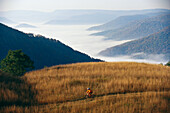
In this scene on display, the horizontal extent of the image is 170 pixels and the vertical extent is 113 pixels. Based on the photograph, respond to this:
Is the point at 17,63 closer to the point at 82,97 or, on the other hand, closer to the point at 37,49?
the point at 82,97

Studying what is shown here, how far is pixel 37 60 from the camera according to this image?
150 meters

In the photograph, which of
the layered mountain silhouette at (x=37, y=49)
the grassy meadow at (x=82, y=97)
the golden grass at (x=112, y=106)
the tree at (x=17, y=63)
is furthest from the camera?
the layered mountain silhouette at (x=37, y=49)

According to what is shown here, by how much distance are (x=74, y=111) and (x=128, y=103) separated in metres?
3.06

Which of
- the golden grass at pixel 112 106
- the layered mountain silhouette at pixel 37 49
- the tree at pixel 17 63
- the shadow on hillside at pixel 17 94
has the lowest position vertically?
the golden grass at pixel 112 106

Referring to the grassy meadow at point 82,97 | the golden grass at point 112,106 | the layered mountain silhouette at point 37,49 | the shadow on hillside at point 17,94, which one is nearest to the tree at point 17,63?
the grassy meadow at point 82,97

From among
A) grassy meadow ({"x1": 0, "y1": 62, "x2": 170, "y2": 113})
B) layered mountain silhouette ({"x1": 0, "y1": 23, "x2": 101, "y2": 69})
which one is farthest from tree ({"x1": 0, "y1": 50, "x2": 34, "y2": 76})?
layered mountain silhouette ({"x1": 0, "y1": 23, "x2": 101, "y2": 69})

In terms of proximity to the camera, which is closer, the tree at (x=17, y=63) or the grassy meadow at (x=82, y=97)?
the grassy meadow at (x=82, y=97)

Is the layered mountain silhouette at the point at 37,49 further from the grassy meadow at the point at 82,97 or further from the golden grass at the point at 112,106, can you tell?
the golden grass at the point at 112,106

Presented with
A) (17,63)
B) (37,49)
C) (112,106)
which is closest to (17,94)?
(112,106)

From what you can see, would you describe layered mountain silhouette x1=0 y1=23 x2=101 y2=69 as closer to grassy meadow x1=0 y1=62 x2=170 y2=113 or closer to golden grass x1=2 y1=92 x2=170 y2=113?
grassy meadow x1=0 y1=62 x2=170 y2=113

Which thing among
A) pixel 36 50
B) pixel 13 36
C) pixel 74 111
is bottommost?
pixel 74 111

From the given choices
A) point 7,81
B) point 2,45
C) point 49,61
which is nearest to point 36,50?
point 49,61

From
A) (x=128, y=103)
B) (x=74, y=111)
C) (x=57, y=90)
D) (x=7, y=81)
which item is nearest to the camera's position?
(x=74, y=111)

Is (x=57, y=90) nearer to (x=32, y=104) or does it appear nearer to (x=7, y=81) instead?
(x=32, y=104)
